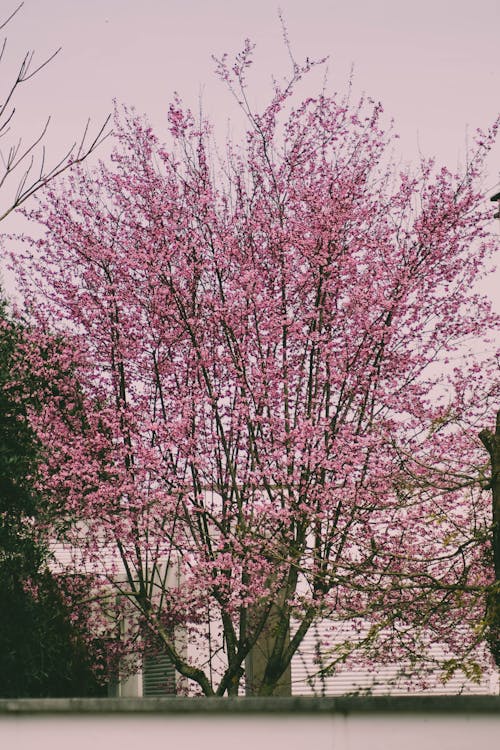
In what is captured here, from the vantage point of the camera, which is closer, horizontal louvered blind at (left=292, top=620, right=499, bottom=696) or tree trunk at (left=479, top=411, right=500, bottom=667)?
tree trunk at (left=479, top=411, right=500, bottom=667)

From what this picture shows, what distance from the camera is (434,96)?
15.5 metres

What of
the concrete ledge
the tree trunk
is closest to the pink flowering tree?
the tree trunk

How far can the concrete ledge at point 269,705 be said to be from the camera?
6078 millimetres

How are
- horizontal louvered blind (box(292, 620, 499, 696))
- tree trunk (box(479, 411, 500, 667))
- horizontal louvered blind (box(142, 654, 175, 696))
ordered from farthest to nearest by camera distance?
horizontal louvered blind (box(142, 654, 175, 696))
horizontal louvered blind (box(292, 620, 499, 696))
tree trunk (box(479, 411, 500, 667))

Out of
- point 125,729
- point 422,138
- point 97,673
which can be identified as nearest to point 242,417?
point 422,138

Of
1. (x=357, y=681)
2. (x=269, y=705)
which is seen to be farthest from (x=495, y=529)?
(x=357, y=681)

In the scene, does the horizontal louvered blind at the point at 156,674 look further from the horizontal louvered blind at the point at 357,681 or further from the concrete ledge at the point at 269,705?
the concrete ledge at the point at 269,705

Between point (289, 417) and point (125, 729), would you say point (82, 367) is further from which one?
point (125, 729)

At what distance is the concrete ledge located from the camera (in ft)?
19.9

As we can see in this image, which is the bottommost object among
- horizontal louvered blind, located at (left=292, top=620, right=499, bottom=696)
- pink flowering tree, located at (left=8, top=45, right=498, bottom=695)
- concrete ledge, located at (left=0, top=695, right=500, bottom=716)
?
concrete ledge, located at (left=0, top=695, right=500, bottom=716)

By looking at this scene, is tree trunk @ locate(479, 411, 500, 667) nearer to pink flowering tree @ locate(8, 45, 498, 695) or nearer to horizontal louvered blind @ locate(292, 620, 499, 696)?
pink flowering tree @ locate(8, 45, 498, 695)

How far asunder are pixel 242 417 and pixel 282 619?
274 cm

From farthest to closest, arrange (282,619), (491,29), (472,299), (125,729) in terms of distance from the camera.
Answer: (491,29)
(472,299)
(282,619)
(125,729)

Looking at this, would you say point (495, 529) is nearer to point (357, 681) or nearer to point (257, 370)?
point (257, 370)
